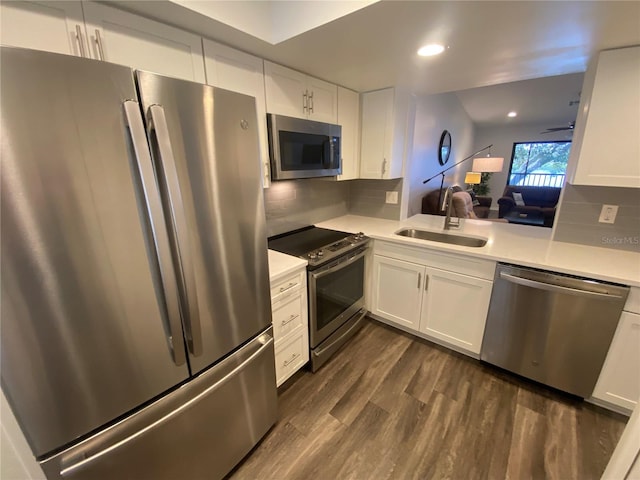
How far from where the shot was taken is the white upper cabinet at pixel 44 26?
0.86 metres

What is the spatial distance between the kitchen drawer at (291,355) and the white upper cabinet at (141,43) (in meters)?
1.58

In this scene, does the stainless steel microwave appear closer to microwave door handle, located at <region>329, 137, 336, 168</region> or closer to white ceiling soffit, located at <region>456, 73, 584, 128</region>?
microwave door handle, located at <region>329, 137, 336, 168</region>

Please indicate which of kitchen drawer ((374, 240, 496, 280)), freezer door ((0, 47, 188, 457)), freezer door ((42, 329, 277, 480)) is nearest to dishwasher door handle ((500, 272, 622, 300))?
kitchen drawer ((374, 240, 496, 280))

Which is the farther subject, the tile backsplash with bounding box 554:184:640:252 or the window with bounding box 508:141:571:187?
the window with bounding box 508:141:571:187

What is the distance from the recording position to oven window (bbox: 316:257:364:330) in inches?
74.7

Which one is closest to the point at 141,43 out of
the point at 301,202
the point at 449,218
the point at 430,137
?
the point at 301,202

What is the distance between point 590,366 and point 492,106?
18.1 feet

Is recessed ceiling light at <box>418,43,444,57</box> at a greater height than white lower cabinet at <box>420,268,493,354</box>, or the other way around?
recessed ceiling light at <box>418,43,444,57</box>

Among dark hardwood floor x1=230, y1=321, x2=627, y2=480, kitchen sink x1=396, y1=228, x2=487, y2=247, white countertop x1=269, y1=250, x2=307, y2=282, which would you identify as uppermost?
white countertop x1=269, y1=250, x2=307, y2=282

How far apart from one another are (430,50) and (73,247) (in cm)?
190

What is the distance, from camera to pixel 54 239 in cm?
70

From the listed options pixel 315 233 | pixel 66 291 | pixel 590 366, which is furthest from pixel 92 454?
pixel 590 366

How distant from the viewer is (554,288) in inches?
63.2

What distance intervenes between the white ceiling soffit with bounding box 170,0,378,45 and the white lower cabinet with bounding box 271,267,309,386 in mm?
1288
